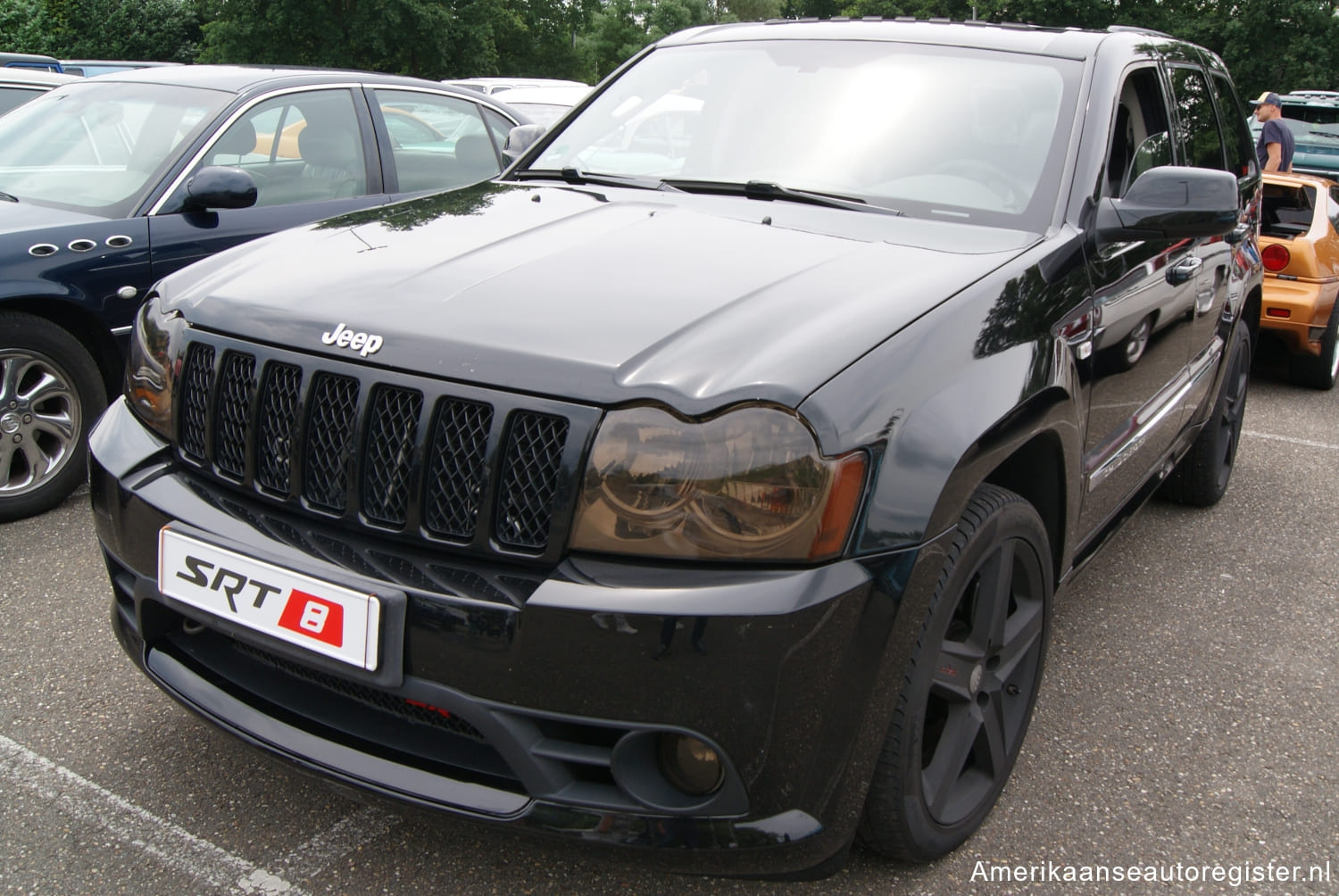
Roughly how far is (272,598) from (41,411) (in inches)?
109

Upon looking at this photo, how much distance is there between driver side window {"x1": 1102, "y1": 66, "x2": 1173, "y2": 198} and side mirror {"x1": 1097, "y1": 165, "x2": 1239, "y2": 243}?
13 cm

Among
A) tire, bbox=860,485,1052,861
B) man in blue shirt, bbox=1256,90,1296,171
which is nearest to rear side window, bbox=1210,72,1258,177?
tire, bbox=860,485,1052,861

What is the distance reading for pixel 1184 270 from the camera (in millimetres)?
3230

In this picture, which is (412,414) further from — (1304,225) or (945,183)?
(1304,225)

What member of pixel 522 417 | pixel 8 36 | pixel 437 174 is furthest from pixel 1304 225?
pixel 8 36

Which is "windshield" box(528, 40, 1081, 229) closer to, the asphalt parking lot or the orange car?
the asphalt parking lot

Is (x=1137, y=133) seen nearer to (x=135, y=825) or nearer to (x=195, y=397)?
(x=195, y=397)

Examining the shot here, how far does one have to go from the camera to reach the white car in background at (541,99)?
1425cm

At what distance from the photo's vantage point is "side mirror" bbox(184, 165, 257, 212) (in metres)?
4.22

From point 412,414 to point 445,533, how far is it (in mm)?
211

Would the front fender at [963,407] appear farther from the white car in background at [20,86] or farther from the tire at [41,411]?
the white car in background at [20,86]

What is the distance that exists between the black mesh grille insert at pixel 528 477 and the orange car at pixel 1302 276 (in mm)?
6025

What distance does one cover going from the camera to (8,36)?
33.4m

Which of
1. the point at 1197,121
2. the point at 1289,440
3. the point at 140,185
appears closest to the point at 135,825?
the point at 140,185
